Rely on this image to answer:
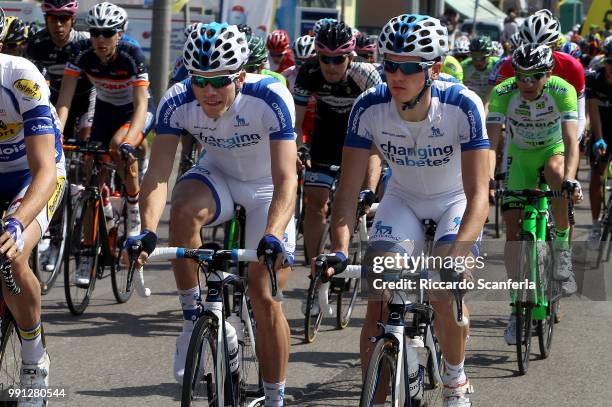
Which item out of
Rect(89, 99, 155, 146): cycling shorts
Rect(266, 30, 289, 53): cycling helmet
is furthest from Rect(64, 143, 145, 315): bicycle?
Rect(266, 30, 289, 53): cycling helmet

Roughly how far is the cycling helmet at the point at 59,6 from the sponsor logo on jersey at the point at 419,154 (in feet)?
16.5

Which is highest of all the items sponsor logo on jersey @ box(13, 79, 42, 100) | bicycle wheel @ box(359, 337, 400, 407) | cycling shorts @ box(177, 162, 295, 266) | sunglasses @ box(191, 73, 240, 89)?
sunglasses @ box(191, 73, 240, 89)

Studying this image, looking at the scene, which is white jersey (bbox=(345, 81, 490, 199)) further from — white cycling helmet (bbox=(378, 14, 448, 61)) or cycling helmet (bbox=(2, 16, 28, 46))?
cycling helmet (bbox=(2, 16, 28, 46))

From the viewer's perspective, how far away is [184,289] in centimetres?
636

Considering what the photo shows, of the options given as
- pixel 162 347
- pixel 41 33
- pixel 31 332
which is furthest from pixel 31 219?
pixel 41 33

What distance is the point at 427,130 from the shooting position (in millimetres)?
5648

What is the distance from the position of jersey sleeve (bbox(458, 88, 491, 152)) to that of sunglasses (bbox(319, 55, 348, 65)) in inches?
137

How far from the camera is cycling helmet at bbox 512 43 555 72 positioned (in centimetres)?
830

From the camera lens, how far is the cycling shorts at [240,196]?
623 centimetres

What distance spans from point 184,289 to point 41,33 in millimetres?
5149

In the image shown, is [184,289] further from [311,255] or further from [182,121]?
[311,255]

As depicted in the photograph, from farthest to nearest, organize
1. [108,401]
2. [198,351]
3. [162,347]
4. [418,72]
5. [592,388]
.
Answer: [162,347] < [592,388] < [108,401] < [418,72] < [198,351]

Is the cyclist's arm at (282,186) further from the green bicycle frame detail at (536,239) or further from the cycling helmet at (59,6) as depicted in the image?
the cycling helmet at (59,6)

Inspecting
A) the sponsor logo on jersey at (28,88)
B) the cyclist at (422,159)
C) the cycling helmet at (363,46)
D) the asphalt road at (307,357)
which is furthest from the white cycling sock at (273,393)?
the cycling helmet at (363,46)
